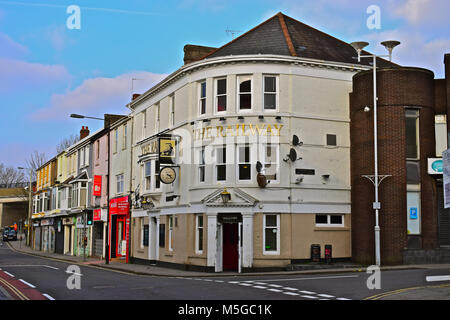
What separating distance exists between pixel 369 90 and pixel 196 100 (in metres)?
8.68

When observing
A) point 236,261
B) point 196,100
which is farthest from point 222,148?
point 236,261

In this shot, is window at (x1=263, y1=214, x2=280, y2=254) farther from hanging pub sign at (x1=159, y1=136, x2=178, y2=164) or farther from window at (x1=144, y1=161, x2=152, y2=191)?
window at (x1=144, y1=161, x2=152, y2=191)

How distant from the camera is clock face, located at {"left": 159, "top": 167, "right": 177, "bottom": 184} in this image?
29.5 m

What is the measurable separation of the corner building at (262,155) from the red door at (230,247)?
48 millimetres

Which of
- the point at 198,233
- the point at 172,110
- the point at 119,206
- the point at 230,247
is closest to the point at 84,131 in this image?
the point at 119,206

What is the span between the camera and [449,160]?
14.2m

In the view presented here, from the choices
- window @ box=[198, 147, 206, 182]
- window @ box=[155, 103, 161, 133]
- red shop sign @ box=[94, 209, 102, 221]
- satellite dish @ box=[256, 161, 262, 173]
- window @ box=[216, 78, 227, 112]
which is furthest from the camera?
red shop sign @ box=[94, 209, 102, 221]

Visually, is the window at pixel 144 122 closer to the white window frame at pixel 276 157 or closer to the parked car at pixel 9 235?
the white window frame at pixel 276 157

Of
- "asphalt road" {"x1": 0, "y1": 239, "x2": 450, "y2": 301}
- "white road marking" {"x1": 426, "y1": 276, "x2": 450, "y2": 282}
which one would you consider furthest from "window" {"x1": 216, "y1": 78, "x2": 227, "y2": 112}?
"white road marking" {"x1": 426, "y1": 276, "x2": 450, "y2": 282}

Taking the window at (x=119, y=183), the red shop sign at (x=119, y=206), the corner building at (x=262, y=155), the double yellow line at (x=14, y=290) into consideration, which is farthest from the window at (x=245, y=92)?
the window at (x=119, y=183)

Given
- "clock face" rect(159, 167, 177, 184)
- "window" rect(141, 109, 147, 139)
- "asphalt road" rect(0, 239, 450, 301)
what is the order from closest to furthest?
"asphalt road" rect(0, 239, 450, 301), "clock face" rect(159, 167, 177, 184), "window" rect(141, 109, 147, 139)

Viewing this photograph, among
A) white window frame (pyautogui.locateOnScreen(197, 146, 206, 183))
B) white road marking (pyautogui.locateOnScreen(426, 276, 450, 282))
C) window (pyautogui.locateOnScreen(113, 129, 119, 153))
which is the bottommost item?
white road marking (pyautogui.locateOnScreen(426, 276, 450, 282))

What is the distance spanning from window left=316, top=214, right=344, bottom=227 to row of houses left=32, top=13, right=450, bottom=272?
2.5 inches
